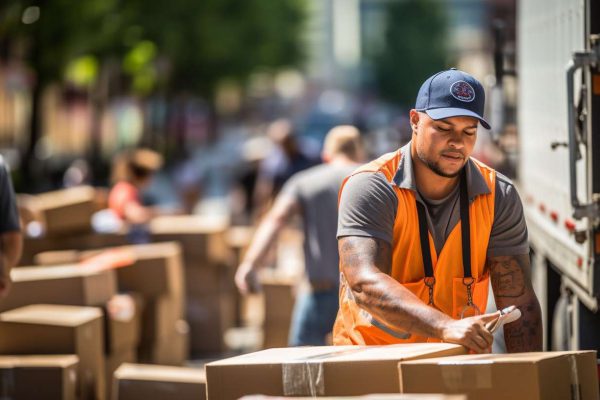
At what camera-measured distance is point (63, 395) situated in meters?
7.36

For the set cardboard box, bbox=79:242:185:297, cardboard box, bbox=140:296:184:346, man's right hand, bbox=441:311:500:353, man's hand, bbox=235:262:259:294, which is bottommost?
cardboard box, bbox=140:296:184:346

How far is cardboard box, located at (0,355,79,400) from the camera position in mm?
7336

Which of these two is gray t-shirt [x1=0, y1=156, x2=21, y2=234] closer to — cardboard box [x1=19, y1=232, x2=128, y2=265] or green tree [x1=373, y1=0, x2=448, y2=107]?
A: cardboard box [x1=19, y1=232, x2=128, y2=265]

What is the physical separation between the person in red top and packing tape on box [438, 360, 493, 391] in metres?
8.08

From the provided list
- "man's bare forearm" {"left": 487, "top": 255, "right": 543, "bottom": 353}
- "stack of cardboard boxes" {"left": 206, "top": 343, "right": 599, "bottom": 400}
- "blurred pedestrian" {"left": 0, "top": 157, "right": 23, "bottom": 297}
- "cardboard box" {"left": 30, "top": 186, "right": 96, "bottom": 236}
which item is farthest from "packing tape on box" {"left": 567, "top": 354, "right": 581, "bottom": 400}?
"cardboard box" {"left": 30, "top": 186, "right": 96, "bottom": 236}

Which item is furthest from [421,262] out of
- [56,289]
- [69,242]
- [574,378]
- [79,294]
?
[69,242]

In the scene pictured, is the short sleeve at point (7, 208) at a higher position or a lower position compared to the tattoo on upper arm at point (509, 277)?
higher

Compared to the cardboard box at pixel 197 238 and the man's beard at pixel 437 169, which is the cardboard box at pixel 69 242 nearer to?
the cardboard box at pixel 197 238

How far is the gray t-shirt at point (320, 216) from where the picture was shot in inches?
338

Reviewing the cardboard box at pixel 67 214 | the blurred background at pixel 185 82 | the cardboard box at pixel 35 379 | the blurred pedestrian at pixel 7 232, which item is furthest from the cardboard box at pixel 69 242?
the blurred pedestrian at pixel 7 232

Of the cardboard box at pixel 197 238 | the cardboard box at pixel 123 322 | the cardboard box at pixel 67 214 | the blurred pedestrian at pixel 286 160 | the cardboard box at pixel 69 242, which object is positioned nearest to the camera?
the cardboard box at pixel 123 322

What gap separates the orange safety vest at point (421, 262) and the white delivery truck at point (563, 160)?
1380 millimetres

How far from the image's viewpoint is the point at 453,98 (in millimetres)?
4875

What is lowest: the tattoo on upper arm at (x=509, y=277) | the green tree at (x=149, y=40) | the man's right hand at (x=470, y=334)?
the man's right hand at (x=470, y=334)
